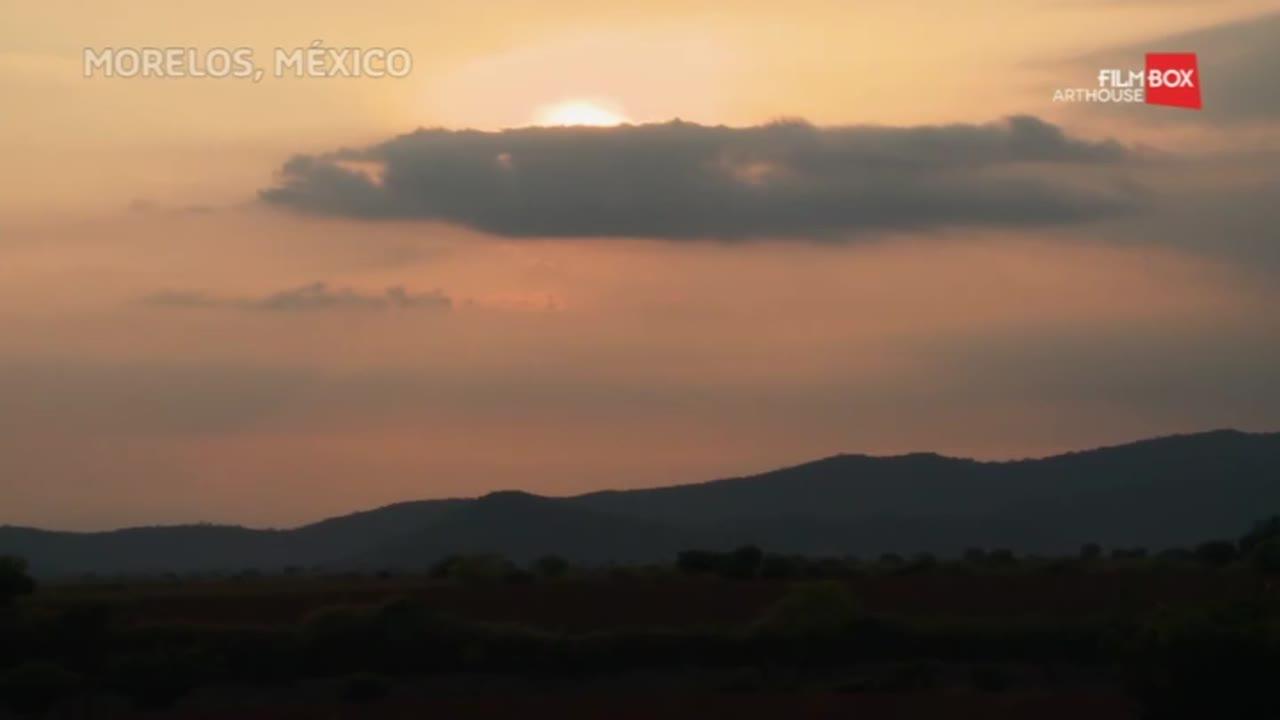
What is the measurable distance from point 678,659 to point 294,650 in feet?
39.8

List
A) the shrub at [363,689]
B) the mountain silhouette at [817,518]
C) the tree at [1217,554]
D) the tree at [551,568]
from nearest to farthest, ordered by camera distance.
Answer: the shrub at [363,689]
the tree at [1217,554]
the tree at [551,568]
the mountain silhouette at [817,518]

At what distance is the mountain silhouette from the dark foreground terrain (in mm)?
85577

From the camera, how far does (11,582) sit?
59.5m

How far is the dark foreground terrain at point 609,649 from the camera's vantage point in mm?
47969

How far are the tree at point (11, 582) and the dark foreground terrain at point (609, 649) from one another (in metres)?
0.09

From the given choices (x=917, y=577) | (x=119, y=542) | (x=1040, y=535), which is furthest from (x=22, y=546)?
(x=917, y=577)

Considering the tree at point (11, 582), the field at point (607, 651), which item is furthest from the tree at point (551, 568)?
the tree at point (11, 582)

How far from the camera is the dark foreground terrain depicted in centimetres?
4797

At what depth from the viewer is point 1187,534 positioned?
157 meters

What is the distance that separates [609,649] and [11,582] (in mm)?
20441

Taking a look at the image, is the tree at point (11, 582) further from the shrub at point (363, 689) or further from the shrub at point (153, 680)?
the shrub at point (363, 689)

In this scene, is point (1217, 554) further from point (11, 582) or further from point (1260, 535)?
point (11, 582)

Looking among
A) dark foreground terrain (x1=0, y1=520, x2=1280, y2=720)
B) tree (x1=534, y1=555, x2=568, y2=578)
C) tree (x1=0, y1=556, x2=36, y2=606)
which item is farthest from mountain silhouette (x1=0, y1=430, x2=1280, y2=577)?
tree (x1=0, y1=556, x2=36, y2=606)

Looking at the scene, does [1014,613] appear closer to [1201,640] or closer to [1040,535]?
[1201,640]
